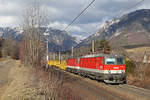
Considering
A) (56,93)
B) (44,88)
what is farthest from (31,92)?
(56,93)

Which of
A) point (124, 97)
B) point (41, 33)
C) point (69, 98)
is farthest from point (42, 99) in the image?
point (41, 33)

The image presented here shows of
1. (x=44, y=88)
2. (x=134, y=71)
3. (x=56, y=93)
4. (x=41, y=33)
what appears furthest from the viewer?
(x=41, y=33)

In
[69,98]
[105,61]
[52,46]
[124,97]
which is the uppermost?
[52,46]

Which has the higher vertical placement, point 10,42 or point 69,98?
point 10,42

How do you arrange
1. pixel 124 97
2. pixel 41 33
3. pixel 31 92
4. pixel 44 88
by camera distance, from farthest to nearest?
pixel 41 33 < pixel 124 97 < pixel 31 92 < pixel 44 88

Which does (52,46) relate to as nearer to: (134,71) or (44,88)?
(134,71)

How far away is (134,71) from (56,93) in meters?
14.9

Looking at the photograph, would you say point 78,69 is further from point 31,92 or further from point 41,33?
point 31,92

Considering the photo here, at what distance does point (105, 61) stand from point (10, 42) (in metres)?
88.5

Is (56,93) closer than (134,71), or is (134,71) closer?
(56,93)

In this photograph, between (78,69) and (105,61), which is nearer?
(105,61)

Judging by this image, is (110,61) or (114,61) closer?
(110,61)

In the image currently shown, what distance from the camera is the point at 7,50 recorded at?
100062 millimetres

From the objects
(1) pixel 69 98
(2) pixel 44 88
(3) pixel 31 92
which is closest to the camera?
(1) pixel 69 98
